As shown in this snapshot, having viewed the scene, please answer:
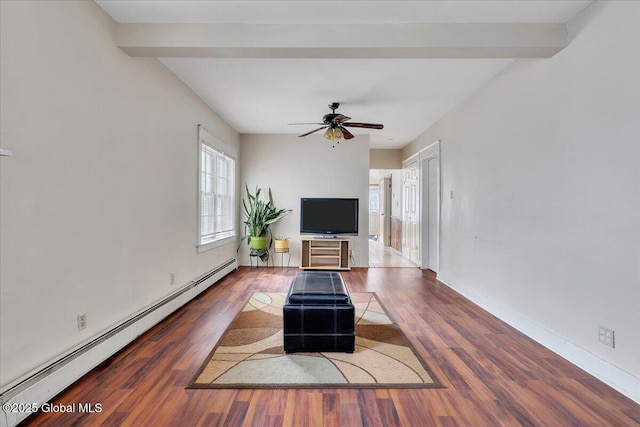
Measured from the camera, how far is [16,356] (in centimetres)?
160

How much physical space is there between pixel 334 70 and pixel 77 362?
10.5ft

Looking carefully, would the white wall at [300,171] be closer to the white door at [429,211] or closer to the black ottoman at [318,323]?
the white door at [429,211]

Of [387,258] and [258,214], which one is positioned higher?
[258,214]

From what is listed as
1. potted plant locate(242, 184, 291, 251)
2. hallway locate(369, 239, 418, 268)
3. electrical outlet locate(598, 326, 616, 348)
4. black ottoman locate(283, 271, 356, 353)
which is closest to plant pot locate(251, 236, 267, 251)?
potted plant locate(242, 184, 291, 251)

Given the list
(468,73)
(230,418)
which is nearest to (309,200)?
(468,73)

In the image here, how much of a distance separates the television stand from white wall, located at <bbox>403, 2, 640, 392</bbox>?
8.06ft

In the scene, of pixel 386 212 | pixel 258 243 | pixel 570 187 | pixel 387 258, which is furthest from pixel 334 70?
pixel 386 212

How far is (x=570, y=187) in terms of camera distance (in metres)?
2.32

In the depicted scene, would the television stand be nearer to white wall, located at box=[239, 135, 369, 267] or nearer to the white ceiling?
white wall, located at box=[239, 135, 369, 267]

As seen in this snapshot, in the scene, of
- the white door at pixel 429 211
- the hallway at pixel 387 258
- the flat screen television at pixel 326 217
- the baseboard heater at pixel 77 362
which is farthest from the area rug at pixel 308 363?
the hallway at pixel 387 258

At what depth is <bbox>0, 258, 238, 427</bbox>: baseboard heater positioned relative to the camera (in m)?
1.58

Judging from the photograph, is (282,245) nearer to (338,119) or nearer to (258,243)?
(258,243)

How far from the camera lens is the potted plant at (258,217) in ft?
17.7

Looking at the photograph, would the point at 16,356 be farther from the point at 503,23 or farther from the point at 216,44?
the point at 503,23
